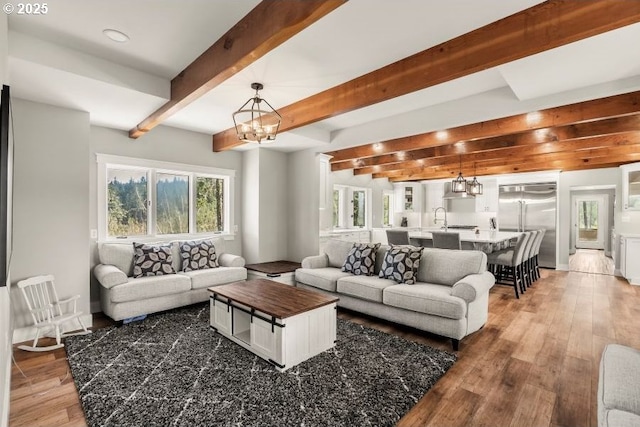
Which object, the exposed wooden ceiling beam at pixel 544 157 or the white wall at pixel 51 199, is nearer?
the white wall at pixel 51 199

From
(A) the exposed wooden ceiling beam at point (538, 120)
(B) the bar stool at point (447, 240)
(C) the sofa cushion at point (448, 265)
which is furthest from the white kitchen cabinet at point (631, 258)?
(C) the sofa cushion at point (448, 265)

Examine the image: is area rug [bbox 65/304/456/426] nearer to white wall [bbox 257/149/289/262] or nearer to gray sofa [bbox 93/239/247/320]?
gray sofa [bbox 93/239/247/320]

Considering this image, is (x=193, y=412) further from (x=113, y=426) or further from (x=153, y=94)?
(x=153, y=94)

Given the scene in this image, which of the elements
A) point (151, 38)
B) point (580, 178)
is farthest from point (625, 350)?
point (580, 178)

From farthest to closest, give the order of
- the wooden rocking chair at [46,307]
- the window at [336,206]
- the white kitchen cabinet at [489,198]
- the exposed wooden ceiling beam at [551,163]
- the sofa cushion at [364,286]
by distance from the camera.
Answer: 1. the white kitchen cabinet at [489,198]
2. the window at [336,206]
3. the exposed wooden ceiling beam at [551,163]
4. the sofa cushion at [364,286]
5. the wooden rocking chair at [46,307]

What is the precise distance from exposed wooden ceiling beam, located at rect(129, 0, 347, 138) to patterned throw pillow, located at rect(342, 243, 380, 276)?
2.77 m

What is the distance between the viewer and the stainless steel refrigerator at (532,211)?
7.48 m

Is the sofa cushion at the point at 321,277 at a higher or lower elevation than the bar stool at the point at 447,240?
lower

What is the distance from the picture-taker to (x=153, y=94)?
312 cm

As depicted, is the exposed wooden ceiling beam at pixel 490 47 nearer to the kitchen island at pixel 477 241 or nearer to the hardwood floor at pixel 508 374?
the hardwood floor at pixel 508 374

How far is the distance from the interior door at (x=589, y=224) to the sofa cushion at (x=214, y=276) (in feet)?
37.3

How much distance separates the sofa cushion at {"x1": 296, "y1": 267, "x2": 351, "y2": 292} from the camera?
13.6 feet

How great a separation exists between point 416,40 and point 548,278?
622 centimetres

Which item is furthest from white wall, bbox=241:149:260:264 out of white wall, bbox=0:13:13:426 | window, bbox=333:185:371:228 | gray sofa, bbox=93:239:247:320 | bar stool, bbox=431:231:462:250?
white wall, bbox=0:13:13:426
